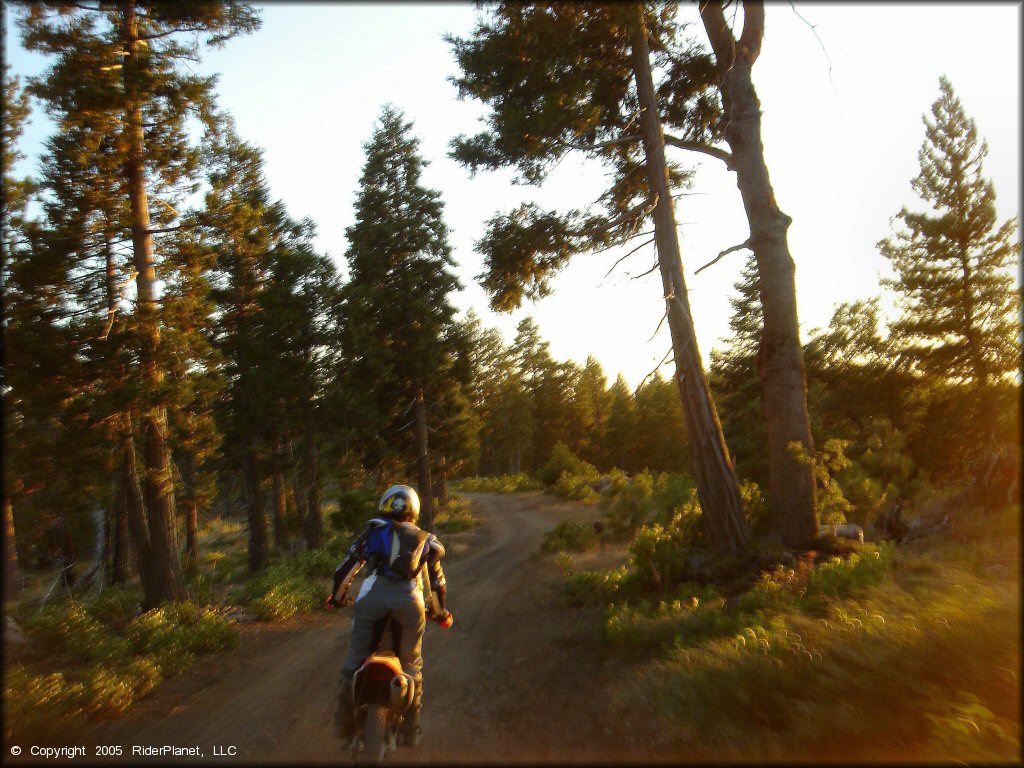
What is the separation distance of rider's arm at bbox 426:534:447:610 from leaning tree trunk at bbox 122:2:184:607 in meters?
8.23

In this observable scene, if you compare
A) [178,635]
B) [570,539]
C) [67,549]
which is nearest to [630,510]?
[570,539]

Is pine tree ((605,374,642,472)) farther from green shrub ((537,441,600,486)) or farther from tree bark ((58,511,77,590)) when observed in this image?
tree bark ((58,511,77,590))

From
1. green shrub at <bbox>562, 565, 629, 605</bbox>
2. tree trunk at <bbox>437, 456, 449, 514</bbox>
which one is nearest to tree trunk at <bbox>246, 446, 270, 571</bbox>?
tree trunk at <bbox>437, 456, 449, 514</bbox>

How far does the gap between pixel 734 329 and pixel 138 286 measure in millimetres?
23181

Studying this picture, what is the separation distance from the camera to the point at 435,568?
561 cm

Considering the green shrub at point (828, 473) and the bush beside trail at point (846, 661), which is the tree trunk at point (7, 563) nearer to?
the bush beside trail at point (846, 661)

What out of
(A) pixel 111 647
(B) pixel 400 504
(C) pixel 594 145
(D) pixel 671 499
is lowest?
(A) pixel 111 647

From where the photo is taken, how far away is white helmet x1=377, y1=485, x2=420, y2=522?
5508 millimetres

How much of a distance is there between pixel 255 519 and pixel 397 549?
19.9 m

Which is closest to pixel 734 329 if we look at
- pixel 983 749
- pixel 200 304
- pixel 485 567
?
pixel 485 567

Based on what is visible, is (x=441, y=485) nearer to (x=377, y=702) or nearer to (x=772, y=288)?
(x=772, y=288)

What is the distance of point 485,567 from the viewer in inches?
617

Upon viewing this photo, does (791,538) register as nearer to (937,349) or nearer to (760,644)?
(760,644)

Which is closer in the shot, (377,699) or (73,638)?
(377,699)
